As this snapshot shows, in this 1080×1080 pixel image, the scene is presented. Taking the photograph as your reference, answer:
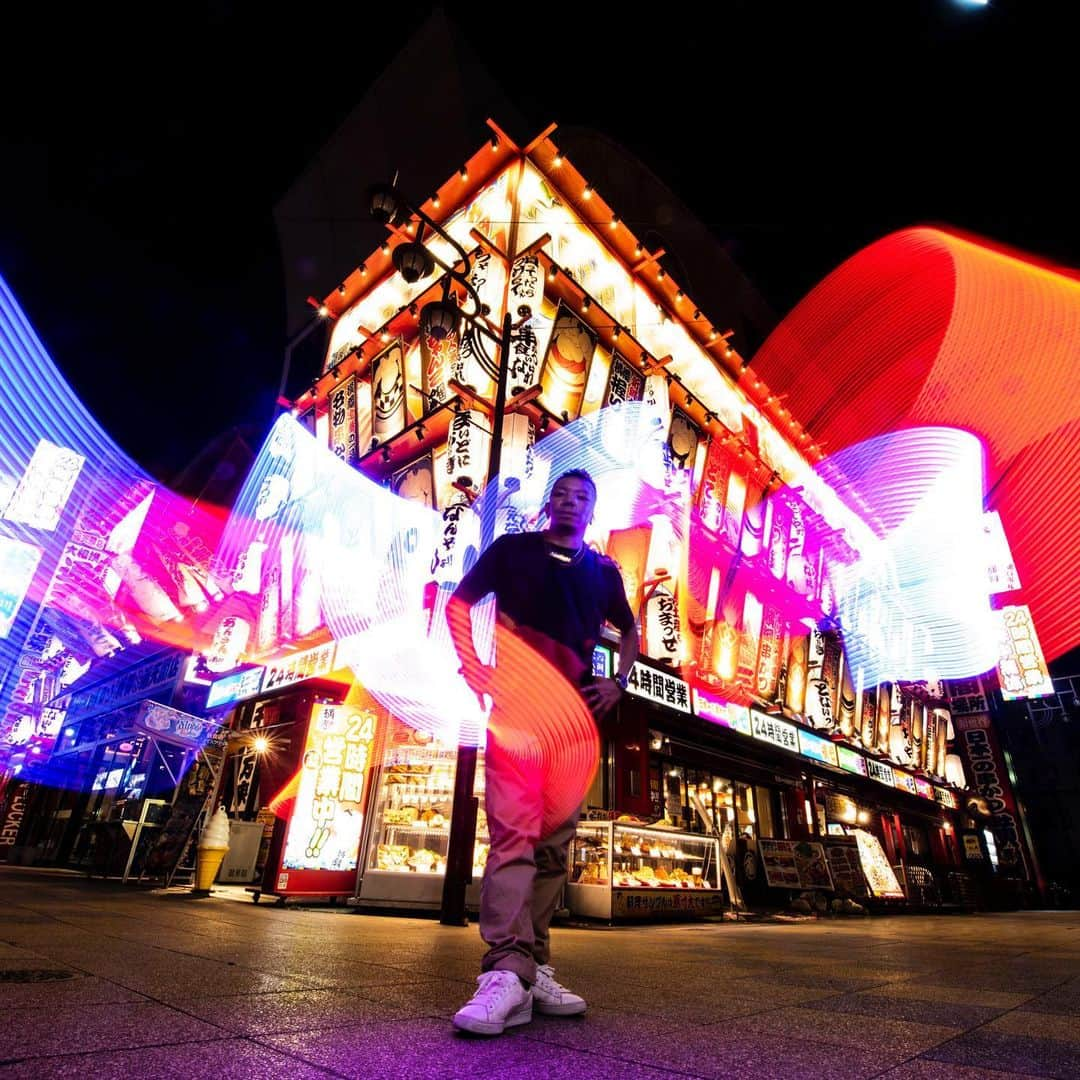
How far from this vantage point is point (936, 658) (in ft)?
81.7

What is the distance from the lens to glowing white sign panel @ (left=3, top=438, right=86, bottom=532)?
19.8m

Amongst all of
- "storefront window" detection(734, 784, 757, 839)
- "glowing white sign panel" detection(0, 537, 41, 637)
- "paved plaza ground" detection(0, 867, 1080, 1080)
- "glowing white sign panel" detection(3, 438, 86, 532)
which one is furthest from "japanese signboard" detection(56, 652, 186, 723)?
"paved plaza ground" detection(0, 867, 1080, 1080)

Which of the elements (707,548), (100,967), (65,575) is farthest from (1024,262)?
(65,575)

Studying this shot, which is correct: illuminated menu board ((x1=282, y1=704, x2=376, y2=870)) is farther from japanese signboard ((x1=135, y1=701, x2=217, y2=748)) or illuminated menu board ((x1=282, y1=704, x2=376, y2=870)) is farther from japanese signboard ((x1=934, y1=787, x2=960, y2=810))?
japanese signboard ((x1=934, y1=787, x2=960, y2=810))

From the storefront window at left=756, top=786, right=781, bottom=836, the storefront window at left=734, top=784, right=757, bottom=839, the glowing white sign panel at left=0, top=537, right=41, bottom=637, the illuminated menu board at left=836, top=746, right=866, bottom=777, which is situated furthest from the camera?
the glowing white sign panel at left=0, top=537, right=41, bottom=637

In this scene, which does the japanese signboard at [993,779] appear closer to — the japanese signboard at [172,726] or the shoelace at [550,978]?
the japanese signboard at [172,726]

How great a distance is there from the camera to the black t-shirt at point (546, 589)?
2.72m

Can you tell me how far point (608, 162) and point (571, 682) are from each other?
21.4 m

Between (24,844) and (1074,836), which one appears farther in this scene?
(1074,836)

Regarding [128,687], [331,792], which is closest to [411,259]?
[331,792]

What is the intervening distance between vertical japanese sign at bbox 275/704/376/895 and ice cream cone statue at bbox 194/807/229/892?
128 centimetres

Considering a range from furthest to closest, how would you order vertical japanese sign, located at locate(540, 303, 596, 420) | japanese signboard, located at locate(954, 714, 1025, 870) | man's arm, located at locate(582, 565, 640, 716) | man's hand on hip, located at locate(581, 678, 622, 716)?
japanese signboard, located at locate(954, 714, 1025, 870) → vertical japanese sign, located at locate(540, 303, 596, 420) → man's arm, located at locate(582, 565, 640, 716) → man's hand on hip, located at locate(581, 678, 622, 716)

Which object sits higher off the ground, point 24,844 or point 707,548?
point 707,548

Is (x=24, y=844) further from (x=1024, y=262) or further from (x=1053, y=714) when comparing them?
(x=1053, y=714)
